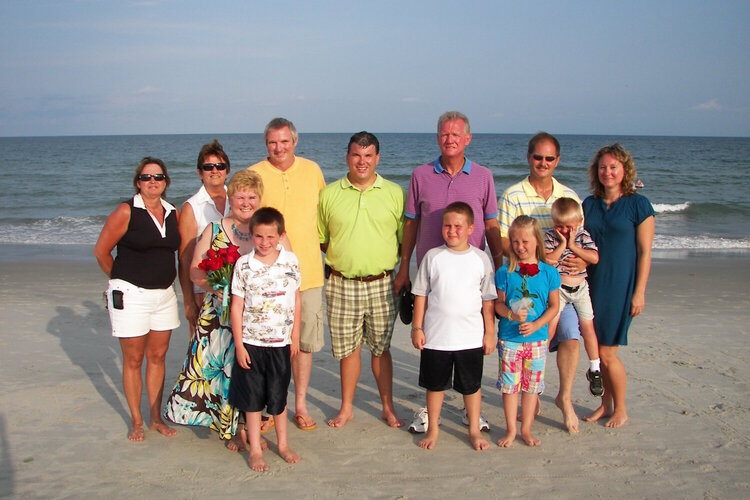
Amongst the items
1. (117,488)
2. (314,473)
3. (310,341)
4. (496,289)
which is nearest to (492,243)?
(496,289)

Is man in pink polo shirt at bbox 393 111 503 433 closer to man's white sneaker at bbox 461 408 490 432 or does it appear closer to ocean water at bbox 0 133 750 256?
man's white sneaker at bbox 461 408 490 432

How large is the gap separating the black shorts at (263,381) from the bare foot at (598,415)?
88.4 inches

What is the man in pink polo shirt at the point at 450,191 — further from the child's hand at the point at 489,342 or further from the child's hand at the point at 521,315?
the child's hand at the point at 489,342

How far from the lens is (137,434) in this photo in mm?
4293

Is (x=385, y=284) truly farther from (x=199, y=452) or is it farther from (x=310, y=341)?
(x=199, y=452)

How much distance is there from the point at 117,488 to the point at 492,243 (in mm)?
2818

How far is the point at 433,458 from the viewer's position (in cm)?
406

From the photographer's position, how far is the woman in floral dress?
13.1ft

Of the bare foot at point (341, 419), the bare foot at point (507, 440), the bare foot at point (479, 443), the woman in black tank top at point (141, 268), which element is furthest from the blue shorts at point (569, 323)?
the woman in black tank top at point (141, 268)

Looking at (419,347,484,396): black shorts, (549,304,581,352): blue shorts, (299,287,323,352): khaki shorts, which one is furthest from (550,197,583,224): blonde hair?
(299,287,323,352): khaki shorts

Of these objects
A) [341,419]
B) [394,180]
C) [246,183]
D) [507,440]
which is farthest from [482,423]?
[394,180]

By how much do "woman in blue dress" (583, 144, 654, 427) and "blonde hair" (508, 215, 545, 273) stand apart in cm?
55

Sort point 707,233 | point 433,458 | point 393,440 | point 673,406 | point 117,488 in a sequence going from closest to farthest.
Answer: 1. point 117,488
2. point 433,458
3. point 393,440
4. point 673,406
5. point 707,233

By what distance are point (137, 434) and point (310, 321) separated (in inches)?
54.4
